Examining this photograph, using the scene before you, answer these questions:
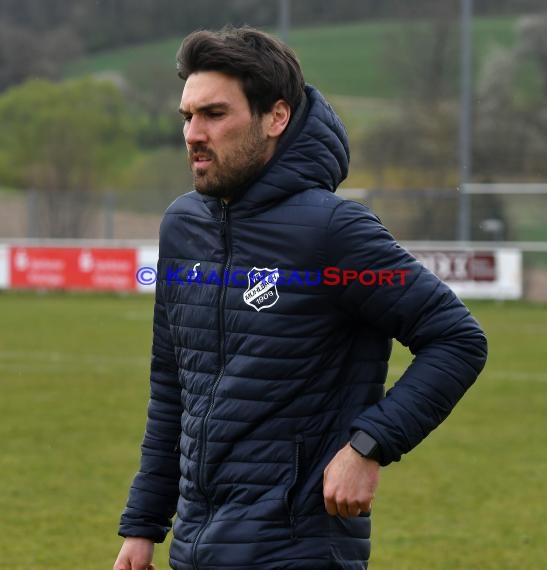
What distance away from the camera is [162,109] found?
51531 millimetres

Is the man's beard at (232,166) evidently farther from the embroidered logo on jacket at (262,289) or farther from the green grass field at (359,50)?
the green grass field at (359,50)

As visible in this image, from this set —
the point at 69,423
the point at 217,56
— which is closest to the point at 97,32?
the point at 69,423

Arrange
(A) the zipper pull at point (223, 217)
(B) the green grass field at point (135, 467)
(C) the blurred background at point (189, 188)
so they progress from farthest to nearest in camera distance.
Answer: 1. (C) the blurred background at point (189, 188)
2. (B) the green grass field at point (135, 467)
3. (A) the zipper pull at point (223, 217)

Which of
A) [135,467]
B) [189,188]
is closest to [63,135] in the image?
[189,188]

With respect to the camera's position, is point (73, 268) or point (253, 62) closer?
point (253, 62)

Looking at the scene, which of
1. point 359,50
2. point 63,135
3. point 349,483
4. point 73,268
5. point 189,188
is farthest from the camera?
point 63,135

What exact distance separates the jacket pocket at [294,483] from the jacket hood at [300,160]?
0.55 m

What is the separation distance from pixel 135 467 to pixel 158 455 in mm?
6363

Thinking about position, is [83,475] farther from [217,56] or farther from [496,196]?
[496,196]

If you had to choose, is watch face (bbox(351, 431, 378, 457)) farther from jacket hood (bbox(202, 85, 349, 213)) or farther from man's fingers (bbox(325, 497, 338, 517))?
jacket hood (bbox(202, 85, 349, 213))

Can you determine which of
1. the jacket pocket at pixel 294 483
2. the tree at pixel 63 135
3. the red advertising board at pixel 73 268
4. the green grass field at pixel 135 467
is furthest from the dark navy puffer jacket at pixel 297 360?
the tree at pixel 63 135

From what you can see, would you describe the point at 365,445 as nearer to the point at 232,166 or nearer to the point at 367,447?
the point at 367,447

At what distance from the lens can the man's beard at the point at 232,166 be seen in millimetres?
3334

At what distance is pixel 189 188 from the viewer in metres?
38.5
